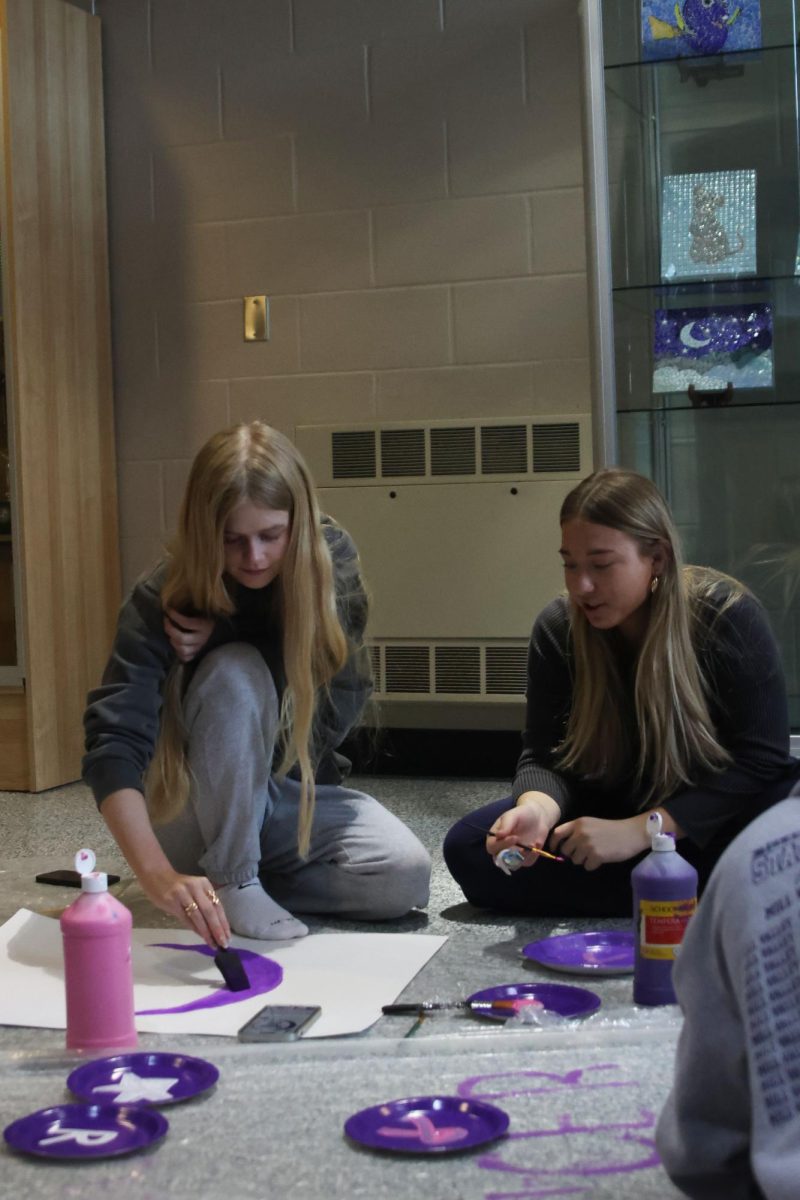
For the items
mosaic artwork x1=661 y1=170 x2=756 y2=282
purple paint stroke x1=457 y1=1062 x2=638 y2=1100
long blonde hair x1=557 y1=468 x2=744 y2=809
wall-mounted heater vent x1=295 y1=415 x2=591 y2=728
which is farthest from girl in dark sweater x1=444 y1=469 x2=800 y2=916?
wall-mounted heater vent x1=295 y1=415 x2=591 y2=728

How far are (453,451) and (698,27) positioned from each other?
3.46ft

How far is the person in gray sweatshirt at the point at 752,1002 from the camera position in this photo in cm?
83

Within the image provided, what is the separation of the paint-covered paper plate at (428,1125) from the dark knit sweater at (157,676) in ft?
2.17

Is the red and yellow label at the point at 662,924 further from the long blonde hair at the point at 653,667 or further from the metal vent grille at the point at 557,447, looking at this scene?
the metal vent grille at the point at 557,447

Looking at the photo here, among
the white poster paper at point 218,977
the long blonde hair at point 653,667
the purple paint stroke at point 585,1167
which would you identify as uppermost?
the long blonde hair at point 653,667

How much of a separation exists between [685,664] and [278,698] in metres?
0.56

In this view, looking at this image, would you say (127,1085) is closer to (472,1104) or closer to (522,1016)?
(472,1104)

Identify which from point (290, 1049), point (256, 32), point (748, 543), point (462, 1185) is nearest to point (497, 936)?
point (290, 1049)

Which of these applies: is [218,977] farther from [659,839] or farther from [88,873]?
[659,839]

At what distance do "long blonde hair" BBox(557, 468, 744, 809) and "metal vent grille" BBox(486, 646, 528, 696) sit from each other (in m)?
1.35

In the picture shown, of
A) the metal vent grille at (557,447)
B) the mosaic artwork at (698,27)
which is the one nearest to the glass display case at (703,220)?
the mosaic artwork at (698,27)

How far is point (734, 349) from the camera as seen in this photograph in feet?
9.37

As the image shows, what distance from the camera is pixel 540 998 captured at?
162cm

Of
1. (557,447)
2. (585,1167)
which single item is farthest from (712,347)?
(585,1167)
